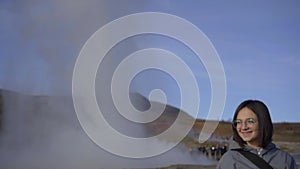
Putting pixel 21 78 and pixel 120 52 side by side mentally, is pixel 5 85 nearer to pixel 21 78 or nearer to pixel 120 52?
pixel 21 78

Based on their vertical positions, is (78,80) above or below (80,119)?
above

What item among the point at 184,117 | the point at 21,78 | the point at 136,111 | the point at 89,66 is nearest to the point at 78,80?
the point at 89,66

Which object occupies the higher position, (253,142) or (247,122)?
(247,122)

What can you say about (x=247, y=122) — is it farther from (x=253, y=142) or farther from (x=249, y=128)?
(x=253, y=142)

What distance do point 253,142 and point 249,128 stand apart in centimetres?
12

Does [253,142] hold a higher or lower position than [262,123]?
lower

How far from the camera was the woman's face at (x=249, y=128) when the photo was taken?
12.2 feet

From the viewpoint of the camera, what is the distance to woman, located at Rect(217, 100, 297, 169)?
3.64m

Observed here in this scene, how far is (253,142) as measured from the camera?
3742 millimetres

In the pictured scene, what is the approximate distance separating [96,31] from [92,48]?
136cm

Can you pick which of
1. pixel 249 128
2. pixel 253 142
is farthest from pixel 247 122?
pixel 253 142

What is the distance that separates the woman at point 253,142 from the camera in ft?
12.0

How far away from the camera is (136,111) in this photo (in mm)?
34094

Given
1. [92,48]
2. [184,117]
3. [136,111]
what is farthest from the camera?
[184,117]
